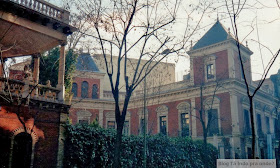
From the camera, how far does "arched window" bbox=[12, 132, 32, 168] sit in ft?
45.7

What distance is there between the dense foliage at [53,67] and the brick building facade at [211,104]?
28.7 ft

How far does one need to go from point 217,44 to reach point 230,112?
7280 millimetres

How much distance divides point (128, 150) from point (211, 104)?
1360cm

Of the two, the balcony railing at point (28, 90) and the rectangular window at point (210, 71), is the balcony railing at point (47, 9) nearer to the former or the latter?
the balcony railing at point (28, 90)

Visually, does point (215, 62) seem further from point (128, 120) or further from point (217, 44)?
point (128, 120)

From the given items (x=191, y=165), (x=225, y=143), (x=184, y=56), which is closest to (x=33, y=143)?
(x=184, y=56)

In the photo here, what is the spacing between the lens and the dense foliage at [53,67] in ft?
62.5

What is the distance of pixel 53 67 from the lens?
1919 cm

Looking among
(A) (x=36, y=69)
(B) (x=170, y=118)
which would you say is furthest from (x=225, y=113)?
(A) (x=36, y=69)

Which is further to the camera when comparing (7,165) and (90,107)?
(90,107)

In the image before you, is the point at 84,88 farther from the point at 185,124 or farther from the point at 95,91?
the point at 185,124

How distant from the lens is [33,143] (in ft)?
46.8

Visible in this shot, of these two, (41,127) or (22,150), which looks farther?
(41,127)

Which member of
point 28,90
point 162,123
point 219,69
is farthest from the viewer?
point 162,123
